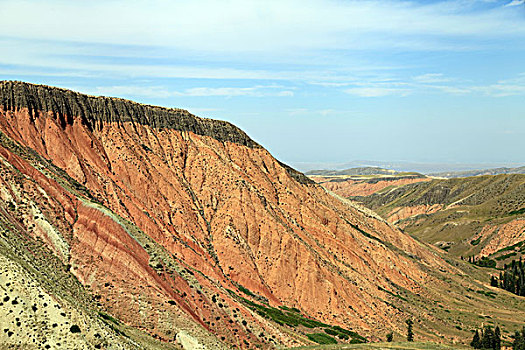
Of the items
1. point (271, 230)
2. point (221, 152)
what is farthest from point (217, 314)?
point (221, 152)

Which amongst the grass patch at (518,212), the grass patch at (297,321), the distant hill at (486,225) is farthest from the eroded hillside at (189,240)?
the grass patch at (518,212)

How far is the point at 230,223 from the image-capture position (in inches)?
2454

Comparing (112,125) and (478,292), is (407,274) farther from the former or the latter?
(112,125)

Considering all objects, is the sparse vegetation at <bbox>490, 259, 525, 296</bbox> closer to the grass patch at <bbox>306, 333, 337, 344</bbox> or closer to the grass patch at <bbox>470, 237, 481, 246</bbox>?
the grass patch at <bbox>470, 237, 481, 246</bbox>

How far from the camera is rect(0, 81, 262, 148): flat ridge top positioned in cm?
5369

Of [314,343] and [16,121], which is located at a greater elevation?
[16,121]

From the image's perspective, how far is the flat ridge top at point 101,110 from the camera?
176 ft

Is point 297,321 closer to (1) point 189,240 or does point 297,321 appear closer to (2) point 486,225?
(1) point 189,240

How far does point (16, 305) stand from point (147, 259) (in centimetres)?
1646

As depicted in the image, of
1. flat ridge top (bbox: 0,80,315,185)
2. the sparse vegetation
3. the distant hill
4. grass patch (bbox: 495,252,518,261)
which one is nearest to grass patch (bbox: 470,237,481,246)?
the distant hill

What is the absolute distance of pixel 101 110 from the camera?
2470 inches

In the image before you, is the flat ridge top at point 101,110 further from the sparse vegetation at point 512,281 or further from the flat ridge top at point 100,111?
the sparse vegetation at point 512,281

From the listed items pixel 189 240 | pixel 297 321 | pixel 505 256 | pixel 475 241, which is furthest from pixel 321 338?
pixel 475 241

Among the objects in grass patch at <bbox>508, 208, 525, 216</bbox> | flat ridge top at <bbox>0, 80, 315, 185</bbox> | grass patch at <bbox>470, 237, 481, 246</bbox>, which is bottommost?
grass patch at <bbox>470, 237, 481, 246</bbox>
